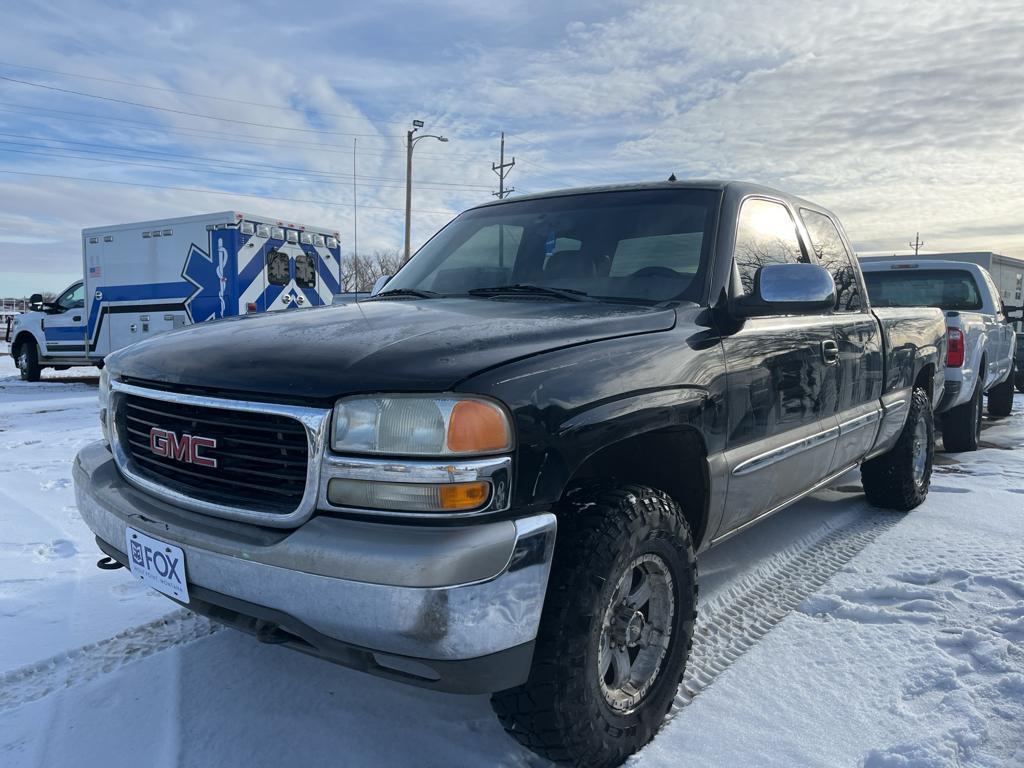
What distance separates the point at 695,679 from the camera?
8.61 ft

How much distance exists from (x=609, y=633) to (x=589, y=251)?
5.15 feet

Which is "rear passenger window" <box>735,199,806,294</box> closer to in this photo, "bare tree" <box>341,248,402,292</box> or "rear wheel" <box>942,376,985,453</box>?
"rear wheel" <box>942,376,985,453</box>

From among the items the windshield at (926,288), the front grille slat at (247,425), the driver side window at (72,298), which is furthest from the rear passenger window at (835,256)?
the driver side window at (72,298)

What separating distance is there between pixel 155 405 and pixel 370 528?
0.95 m

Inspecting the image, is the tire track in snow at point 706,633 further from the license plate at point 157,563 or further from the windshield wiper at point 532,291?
the windshield wiper at point 532,291

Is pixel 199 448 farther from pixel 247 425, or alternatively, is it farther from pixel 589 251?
pixel 589 251

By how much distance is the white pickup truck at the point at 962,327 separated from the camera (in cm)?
607

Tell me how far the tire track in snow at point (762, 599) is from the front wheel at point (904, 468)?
→ 23cm

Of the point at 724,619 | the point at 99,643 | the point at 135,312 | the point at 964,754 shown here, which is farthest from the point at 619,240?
the point at 135,312

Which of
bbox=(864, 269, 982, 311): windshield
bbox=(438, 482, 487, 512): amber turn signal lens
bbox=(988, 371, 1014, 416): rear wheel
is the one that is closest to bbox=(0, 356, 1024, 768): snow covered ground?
bbox=(438, 482, 487, 512): amber turn signal lens

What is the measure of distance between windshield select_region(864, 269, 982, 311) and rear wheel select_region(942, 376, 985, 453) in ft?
4.22

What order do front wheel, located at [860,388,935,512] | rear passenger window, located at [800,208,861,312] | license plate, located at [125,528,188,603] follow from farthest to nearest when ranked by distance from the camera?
front wheel, located at [860,388,935,512]
rear passenger window, located at [800,208,861,312]
license plate, located at [125,528,188,603]

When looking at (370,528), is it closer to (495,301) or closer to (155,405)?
(155,405)

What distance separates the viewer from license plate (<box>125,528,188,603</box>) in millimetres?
2020
